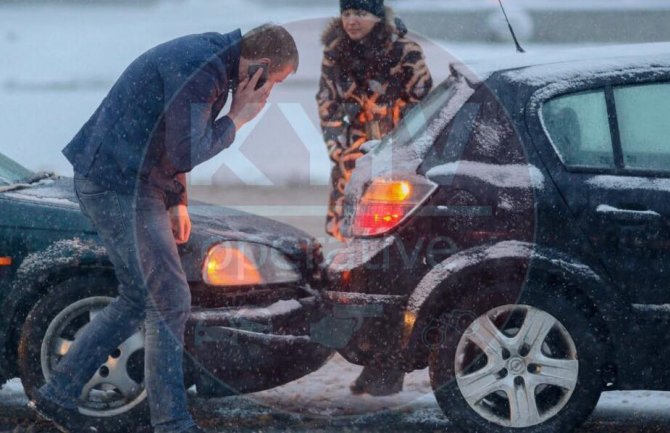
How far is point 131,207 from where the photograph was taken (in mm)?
4484

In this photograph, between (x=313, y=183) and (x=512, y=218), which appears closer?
(x=512, y=218)

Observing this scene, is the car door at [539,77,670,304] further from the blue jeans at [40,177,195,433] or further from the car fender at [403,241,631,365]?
the blue jeans at [40,177,195,433]

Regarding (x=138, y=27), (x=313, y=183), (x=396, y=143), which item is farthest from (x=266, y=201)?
(x=396, y=143)

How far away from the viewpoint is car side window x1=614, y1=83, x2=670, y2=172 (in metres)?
4.75

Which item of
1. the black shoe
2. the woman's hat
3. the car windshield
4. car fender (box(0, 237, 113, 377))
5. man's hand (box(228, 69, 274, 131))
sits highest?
the woman's hat

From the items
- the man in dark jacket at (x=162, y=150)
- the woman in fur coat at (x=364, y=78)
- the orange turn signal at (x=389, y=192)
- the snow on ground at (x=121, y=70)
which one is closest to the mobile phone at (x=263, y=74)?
the man in dark jacket at (x=162, y=150)

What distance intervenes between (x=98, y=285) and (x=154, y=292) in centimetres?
59

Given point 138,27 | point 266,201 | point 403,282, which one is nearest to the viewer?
point 403,282

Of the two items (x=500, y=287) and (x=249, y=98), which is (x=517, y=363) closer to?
(x=500, y=287)

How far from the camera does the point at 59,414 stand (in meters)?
4.63

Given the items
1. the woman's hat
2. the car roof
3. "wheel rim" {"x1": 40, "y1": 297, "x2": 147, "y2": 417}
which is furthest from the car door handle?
the woman's hat

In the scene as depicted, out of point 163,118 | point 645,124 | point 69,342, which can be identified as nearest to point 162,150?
point 163,118

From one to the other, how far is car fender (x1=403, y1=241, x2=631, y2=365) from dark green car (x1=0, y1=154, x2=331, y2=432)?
54cm

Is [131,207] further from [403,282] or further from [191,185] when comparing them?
[191,185]
